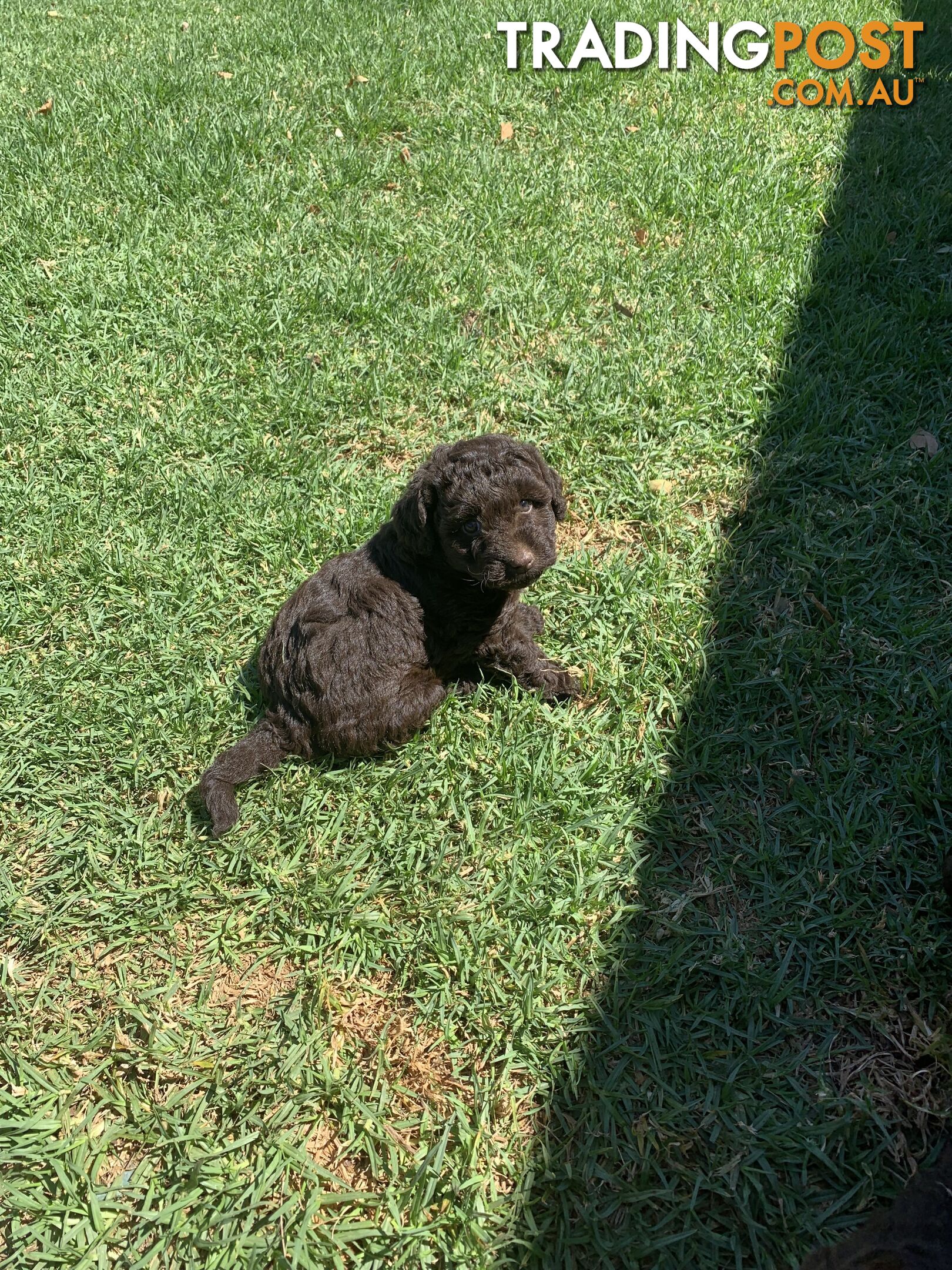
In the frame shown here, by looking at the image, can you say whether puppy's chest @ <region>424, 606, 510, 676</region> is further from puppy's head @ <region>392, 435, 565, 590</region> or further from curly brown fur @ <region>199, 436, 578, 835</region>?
puppy's head @ <region>392, 435, 565, 590</region>

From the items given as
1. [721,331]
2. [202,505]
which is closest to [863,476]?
[721,331]

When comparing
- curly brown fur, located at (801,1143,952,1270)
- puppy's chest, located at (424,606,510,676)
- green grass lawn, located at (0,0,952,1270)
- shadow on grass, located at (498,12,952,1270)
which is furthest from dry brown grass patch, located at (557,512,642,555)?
curly brown fur, located at (801,1143,952,1270)

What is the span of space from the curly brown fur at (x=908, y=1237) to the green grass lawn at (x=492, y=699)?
5.4 inches

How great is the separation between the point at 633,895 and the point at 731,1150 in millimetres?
742

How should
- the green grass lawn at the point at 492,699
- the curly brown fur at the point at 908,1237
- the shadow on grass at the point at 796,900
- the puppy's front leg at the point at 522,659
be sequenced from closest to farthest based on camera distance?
the curly brown fur at the point at 908,1237
the shadow on grass at the point at 796,900
the green grass lawn at the point at 492,699
the puppy's front leg at the point at 522,659

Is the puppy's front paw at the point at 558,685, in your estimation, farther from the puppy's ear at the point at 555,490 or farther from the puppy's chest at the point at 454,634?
the puppy's ear at the point at 555,490

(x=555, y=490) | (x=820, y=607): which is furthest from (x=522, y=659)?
(x=820, y=607)

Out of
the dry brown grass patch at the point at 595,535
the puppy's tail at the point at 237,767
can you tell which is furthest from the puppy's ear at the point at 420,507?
the dry brown grass patch at the point at 595,535

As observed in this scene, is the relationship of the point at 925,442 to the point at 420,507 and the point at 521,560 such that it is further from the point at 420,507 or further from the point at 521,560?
the point at 420,507

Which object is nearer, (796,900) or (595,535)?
(796,900)

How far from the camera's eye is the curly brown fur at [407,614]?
277cm

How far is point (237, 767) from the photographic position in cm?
291

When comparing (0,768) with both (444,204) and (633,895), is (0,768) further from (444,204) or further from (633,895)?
(444,204)

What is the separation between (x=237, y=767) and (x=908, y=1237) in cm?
221
